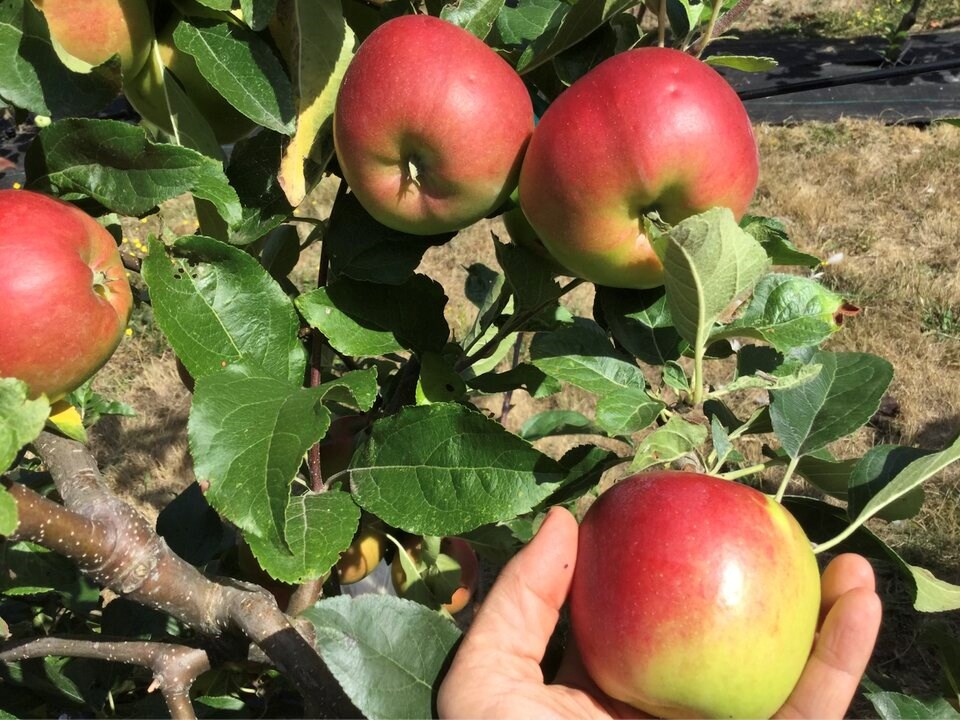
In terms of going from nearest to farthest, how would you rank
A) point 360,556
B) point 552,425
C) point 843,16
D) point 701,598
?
point 701,598 → point 360,556 → point 552,425 → point 843,16

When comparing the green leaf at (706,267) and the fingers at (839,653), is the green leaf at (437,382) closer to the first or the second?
the green leaf at (706,267)

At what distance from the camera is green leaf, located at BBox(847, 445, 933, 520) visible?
66 centimetres

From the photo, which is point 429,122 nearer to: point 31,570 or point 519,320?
point 519,320

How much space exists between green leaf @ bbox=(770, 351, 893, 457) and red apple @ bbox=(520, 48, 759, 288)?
0.19 metres

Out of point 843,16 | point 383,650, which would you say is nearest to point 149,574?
point 383,650

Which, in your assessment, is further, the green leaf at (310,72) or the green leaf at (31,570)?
the green leaf at (31,570)

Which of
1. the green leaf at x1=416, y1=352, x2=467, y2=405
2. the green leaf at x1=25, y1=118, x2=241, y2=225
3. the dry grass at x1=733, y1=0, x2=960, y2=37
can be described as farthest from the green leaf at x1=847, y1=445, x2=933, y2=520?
the dry grass at x1=733, y1=0, x2=960, y2=37

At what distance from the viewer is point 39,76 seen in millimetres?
601

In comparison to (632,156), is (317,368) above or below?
below

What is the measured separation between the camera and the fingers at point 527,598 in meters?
0.63

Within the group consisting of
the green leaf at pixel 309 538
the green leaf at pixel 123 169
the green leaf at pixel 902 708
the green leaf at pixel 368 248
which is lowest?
the green leaf at pixel 902 708

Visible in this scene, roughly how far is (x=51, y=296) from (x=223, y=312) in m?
0.14

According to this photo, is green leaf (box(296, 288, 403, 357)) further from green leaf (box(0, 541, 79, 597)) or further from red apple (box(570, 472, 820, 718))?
green leaf (box(0, 541, 79, 597))

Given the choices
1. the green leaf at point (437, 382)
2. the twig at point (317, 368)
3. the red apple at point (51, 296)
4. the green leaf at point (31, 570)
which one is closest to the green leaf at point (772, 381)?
the green leaf at point (437, 382)
